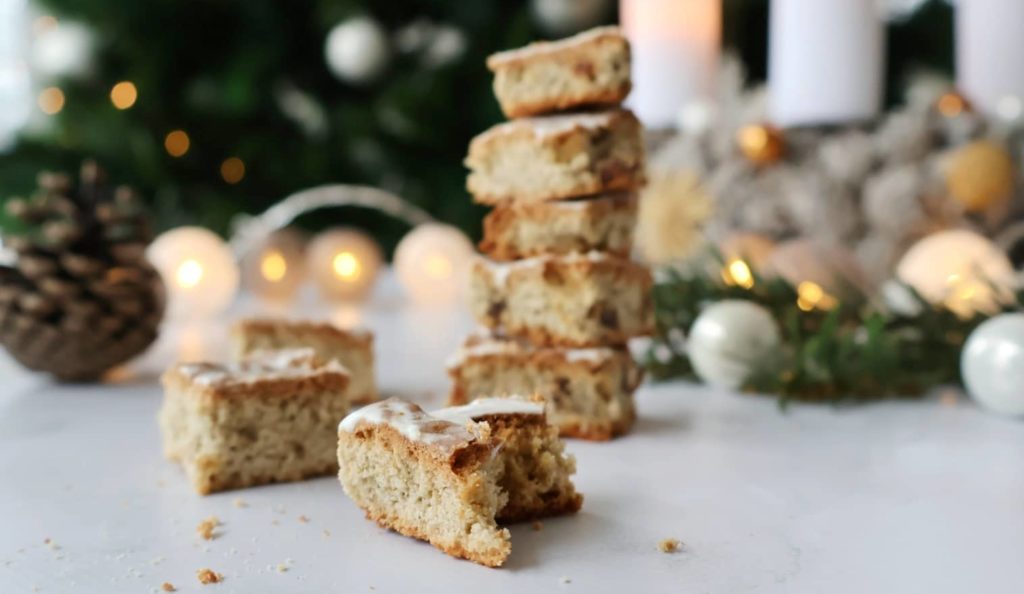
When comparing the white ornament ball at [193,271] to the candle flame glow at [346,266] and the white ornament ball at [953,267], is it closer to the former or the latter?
the candle flame glow at [346,266]

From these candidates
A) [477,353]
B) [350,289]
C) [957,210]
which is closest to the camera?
[477,353]

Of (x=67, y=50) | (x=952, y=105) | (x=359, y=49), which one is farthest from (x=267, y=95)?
(x=952, y=105)

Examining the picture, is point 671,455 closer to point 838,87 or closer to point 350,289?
point 838,87

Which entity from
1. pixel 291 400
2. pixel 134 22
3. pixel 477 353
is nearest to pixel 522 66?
pixel 477 353

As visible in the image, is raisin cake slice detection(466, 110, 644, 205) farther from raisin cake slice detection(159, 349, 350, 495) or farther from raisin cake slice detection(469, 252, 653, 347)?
raisin cake slice detection(159, 349, 350, 495)

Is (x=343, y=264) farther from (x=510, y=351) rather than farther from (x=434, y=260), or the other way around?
(x=510, y=351)

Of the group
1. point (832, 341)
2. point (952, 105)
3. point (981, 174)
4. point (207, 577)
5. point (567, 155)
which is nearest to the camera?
point (207, 577)

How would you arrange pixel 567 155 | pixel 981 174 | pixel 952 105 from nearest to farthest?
pixel 567 155
pixel 981 174
pixel 952 105
